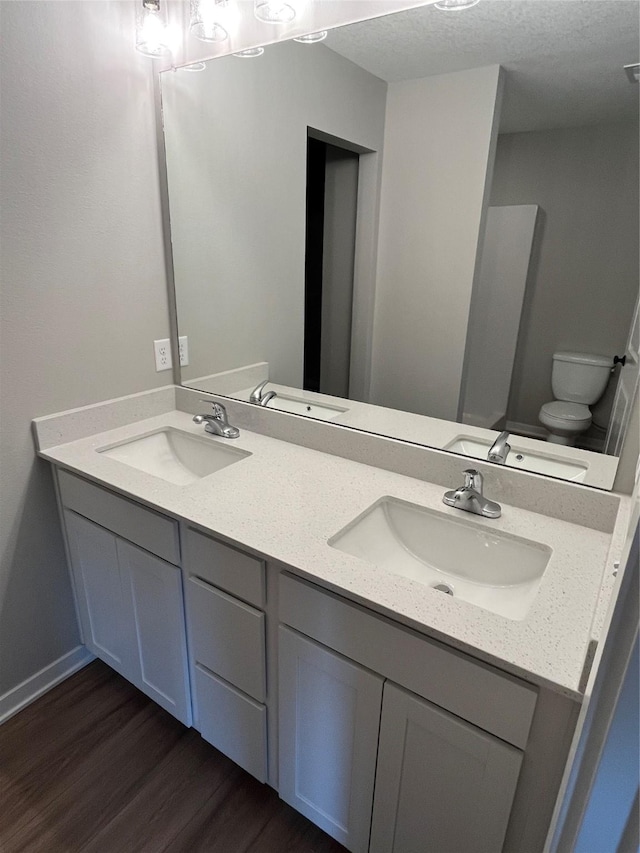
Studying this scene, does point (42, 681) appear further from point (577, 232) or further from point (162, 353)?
point (577, 232)

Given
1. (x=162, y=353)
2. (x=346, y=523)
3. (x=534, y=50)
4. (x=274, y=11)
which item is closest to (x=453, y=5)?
(x=534, y=50)

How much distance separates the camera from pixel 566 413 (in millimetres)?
1246

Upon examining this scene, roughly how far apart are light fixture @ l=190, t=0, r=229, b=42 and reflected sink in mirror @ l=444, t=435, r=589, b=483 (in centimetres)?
143

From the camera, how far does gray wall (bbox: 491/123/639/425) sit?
1062 mm

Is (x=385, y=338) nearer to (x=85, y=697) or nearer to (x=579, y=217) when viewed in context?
(x=579, y=217)

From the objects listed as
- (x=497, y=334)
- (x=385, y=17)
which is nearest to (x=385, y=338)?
(x=497, y=334)

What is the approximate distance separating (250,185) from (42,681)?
6.16 feet

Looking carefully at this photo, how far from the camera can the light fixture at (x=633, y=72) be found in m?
1.02

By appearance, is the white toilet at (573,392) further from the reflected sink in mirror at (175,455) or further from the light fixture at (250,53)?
the light fixture at (250,53)

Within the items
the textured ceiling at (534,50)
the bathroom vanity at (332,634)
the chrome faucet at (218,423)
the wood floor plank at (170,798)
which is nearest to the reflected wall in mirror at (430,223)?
the textured ceiling at (534,50)

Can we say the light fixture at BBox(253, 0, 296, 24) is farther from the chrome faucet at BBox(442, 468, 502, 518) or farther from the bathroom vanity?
the chrome faucet at BBox(442, 468, 502, 518)

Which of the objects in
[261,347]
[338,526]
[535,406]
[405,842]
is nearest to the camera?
[405,842]

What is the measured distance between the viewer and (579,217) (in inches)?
43.5

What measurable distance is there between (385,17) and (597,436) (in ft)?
3.96
